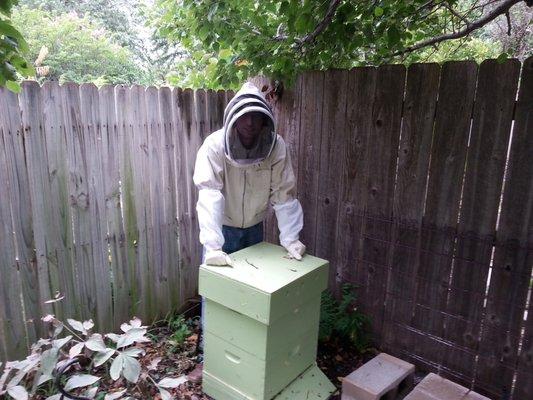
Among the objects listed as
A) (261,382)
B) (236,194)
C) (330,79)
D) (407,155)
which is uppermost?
(330,79)

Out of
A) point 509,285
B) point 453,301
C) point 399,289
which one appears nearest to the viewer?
point 509,285

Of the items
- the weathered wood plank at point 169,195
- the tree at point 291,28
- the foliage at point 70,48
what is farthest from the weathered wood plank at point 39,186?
the foliage at point 70,48

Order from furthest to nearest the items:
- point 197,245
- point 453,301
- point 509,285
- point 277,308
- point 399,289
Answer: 1. point 197,245
2. point 399,289
3. point 453,301
4. point 509,285
5. point 277,308

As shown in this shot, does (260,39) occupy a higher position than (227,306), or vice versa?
(260,39)

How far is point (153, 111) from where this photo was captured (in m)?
3.13

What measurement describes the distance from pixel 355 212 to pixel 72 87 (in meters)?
2.32

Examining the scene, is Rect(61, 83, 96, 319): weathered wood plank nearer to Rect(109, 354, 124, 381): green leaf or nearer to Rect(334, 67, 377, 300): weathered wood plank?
Rect(109, 354, 124, 381): green leaf

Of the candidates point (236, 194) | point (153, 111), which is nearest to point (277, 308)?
point (236, 194)

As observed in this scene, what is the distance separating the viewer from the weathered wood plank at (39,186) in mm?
2430

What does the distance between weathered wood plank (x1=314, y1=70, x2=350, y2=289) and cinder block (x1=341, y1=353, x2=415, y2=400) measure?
0.88 meters

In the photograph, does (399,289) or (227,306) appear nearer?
(227,306)

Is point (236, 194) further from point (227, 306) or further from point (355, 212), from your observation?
point (355, 212)

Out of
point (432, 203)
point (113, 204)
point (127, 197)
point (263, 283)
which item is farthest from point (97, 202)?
point (432, 203)

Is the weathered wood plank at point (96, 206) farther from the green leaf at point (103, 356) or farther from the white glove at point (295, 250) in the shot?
the white glove at point (295, 250)
